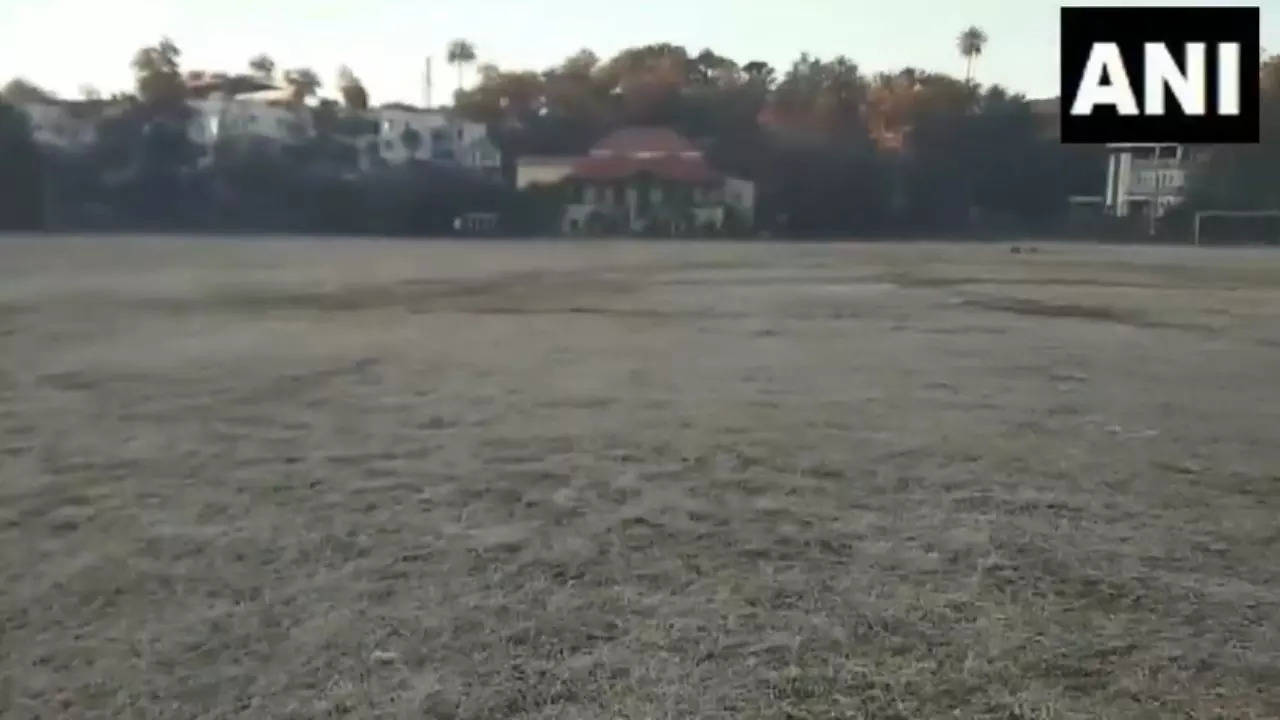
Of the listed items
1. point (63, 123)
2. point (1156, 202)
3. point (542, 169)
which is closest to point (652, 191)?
point (542, 169)

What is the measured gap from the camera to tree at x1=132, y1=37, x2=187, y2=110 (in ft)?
62.4

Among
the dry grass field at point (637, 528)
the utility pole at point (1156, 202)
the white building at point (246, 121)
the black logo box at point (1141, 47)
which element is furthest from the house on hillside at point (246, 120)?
the dry grass field at point (637, 528)

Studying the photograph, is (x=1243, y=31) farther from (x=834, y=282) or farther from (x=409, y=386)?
(x=409, y=386)

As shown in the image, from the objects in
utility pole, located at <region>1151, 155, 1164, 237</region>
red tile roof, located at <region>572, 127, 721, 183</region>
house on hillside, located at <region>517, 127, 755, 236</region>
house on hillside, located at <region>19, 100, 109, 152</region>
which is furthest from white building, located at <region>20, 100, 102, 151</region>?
utility pole, located at <region>1151, 155, 1164, 237</region>

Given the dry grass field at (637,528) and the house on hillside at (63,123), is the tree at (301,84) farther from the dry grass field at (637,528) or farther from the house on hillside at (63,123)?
the dry grass field at (637,528)

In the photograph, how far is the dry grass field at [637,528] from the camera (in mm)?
1245

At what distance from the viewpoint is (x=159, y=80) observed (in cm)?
1920

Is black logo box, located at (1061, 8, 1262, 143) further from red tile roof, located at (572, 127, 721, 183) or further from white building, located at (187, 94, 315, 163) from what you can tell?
white building, located at (187, 94, 315, 163)

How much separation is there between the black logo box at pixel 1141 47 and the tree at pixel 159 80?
16002mm

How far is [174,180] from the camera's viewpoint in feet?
60.4

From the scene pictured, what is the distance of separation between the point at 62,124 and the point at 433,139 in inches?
226

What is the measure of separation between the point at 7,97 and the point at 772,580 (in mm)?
20069

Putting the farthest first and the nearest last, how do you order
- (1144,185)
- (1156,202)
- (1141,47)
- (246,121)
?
(246,121)
(1144,185)
(1156,202)
(1141,47)

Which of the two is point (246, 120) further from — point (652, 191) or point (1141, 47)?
point (1141, 47)
